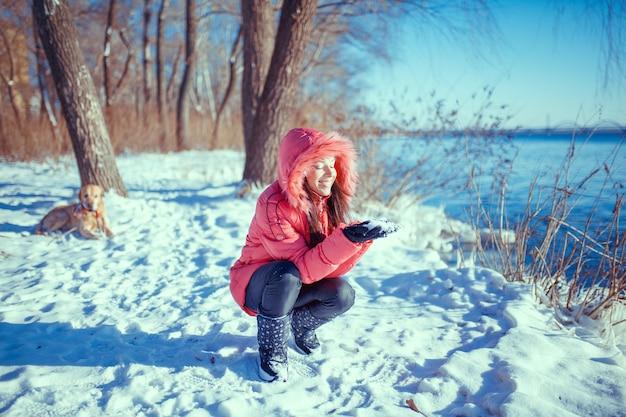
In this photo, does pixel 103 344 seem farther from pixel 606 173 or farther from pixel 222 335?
pixel 606 173

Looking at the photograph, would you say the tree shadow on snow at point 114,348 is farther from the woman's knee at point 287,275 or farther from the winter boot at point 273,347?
the woman's knee at point 287,275

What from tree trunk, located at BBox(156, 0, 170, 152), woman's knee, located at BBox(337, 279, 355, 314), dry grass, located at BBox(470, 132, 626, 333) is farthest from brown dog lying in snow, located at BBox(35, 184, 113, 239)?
tree trunk, located at BBox(156, 0, 170, 152)

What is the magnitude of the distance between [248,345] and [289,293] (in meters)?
0.59

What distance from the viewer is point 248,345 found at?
1940 millimetres

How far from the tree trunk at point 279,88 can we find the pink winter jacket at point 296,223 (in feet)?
10.6

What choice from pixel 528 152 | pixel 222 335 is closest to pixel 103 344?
pixel 222 335

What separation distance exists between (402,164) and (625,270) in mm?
3131

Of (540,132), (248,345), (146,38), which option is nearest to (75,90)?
(248,345)

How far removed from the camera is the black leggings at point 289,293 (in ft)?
5.08

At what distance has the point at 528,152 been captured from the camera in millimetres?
3059

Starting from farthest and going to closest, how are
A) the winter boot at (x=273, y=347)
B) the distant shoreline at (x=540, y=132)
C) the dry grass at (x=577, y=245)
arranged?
1. the distant shoreline at (x=540, y=132)
2. the dry grass at (x=577, y=245)
3. the winter boot at (x=273, y=347)

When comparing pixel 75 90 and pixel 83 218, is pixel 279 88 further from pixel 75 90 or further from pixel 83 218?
pixel 83 218

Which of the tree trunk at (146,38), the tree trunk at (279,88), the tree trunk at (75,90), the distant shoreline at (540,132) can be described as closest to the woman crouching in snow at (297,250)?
the distant shoreline at (540,132)

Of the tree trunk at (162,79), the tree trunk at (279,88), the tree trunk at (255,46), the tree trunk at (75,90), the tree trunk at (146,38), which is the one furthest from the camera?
the tree trunk at (162,79)
